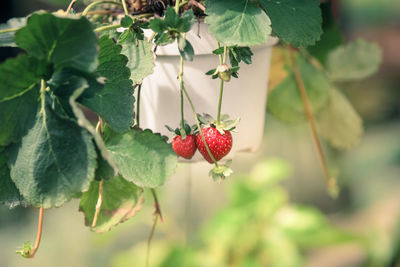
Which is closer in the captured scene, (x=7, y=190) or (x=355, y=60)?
(x=7, y=190)

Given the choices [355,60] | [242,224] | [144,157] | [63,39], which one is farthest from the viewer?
[242,224]

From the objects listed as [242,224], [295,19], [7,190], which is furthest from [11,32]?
[242,224]

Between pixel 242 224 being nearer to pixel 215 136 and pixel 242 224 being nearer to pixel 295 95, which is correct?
pixel 295 95

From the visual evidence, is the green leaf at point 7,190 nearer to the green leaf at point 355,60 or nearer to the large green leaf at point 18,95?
the large green leaf at point 18,95

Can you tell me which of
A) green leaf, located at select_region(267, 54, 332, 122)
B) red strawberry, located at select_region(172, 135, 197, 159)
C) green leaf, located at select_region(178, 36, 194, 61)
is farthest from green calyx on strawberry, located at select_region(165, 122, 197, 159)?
green leaf, located at select_region(267, 54, 332, 122)

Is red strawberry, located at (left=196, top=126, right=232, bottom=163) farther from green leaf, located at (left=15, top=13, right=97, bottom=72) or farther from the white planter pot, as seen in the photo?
green leaf, located at (left=15, top=13, right=97, bottom=72)

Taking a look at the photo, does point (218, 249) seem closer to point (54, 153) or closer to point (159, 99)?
point (159, 99)
